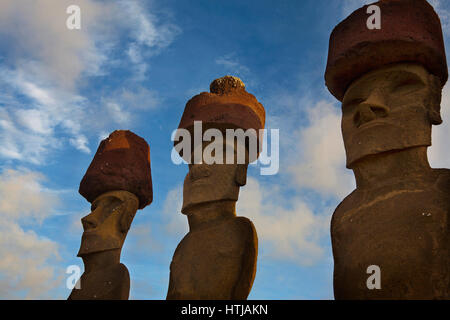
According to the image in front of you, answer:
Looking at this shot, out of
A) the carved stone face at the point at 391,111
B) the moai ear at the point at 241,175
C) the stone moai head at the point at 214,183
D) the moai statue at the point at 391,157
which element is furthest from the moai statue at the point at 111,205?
the carved stone face at the point at 391,111

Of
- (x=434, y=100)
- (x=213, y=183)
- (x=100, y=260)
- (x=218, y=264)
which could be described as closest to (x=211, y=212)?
(x=213, y=183)

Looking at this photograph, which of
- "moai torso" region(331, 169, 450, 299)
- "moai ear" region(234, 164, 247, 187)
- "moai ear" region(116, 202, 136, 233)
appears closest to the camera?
"moai torso" region(331, 169, 450, 299)

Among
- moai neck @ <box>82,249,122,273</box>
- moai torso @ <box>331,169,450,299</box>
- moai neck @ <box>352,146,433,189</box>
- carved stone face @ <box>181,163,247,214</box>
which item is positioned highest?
carved stone face @ <box>181,163,247,214</box>

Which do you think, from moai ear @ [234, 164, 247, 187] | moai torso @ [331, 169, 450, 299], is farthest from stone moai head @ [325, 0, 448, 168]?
moai ear @ [234, 164, 247, 187]

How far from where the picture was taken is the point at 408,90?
164 inches

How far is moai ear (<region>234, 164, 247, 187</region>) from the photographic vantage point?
17.7 feet

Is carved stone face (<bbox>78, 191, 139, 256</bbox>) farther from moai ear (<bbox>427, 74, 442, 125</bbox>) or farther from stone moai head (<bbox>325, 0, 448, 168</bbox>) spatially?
moai ear (<bbox>427, 74, 442, 125</bbox>)

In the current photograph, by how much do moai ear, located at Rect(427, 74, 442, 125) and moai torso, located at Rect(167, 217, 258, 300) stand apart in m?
2.12

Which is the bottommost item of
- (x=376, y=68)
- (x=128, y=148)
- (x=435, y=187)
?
(x=435, y=187)

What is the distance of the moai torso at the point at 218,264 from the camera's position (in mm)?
4695
